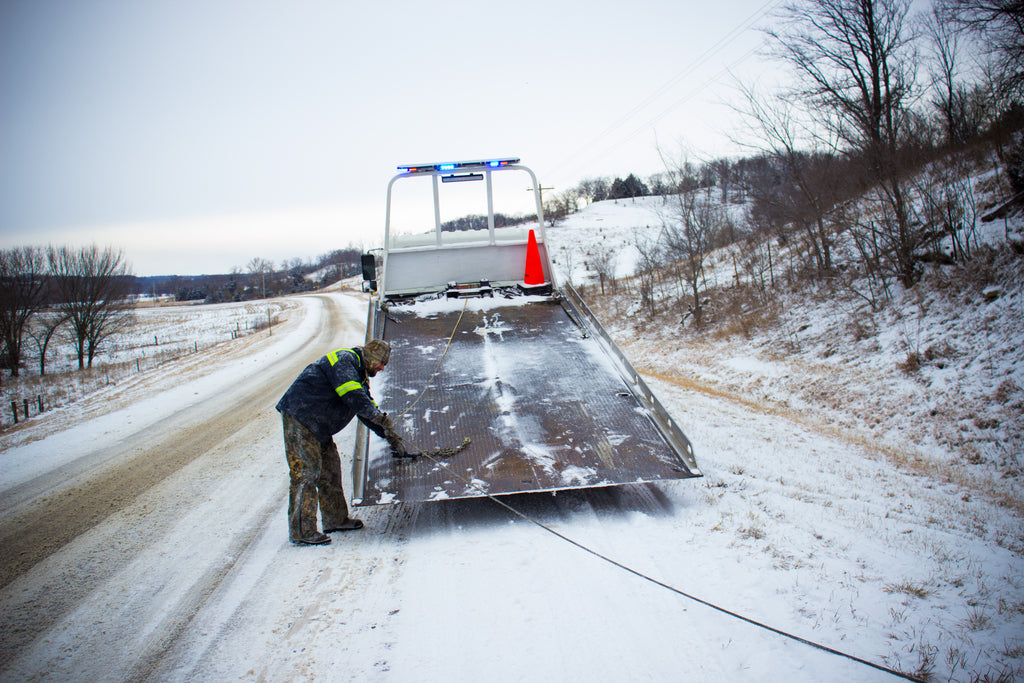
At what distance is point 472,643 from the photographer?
2.74 m

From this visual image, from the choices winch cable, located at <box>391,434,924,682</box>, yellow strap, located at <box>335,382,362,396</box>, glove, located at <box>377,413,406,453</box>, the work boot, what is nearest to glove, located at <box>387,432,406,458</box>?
glove, located at <box>377,413,406,453</box>

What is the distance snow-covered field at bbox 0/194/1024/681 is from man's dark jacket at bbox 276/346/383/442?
957 mm

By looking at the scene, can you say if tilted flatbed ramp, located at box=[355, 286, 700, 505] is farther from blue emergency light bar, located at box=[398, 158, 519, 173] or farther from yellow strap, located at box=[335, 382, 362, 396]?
blue emergency light bar, located at box=[398, 158, 519, 173]

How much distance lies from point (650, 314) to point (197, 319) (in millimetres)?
51584

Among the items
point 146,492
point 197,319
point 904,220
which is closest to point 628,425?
point 146,492

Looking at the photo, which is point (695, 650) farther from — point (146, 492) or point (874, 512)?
point (146, 492)

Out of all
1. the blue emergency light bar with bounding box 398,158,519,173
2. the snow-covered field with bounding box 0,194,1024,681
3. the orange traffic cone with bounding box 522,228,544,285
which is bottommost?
the snow-covered field with bounding box 0,194,1024,681

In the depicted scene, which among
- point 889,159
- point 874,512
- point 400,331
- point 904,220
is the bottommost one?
point 874,512

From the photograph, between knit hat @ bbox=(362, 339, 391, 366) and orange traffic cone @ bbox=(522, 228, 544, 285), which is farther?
orange traffic cone @ bbox=(522, 228, 544, 285)

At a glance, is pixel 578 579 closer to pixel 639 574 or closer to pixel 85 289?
pixel 639 574

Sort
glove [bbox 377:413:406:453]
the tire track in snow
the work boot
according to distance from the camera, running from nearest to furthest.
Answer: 1. the tire track in snow
2. the work boot
3. glove [bbox 377:413:406:453]

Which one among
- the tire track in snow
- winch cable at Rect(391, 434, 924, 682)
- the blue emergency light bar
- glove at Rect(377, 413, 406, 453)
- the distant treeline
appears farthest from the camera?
the distant treeline

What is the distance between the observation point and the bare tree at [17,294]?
24.8 metres

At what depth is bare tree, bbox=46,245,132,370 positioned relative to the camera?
27.4m
